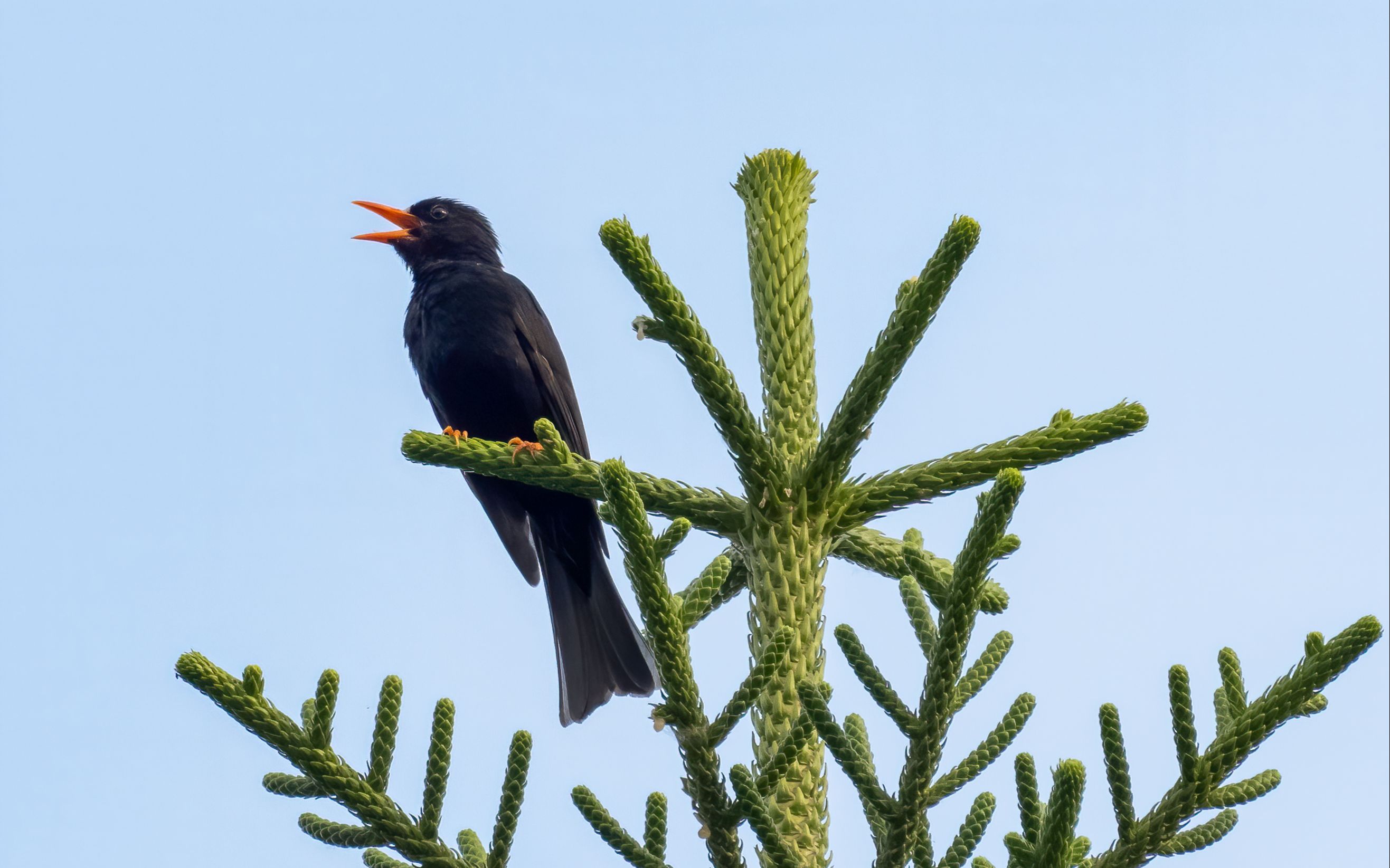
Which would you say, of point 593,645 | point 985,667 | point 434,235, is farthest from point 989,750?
point 434,235

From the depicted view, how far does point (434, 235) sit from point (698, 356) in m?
4.01

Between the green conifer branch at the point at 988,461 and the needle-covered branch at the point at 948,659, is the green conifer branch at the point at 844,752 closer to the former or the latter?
the needle-covered branch at the point at 948,659

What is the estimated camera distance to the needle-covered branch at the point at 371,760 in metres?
1.79

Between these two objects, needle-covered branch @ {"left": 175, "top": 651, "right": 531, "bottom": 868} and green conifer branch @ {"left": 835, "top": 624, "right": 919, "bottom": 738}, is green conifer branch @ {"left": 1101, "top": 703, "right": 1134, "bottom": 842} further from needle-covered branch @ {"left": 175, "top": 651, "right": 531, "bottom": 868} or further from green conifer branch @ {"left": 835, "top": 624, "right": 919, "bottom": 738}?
needle-covered branch @ {"left": 175, "top": 651, "right": 531, "bottom": 868}

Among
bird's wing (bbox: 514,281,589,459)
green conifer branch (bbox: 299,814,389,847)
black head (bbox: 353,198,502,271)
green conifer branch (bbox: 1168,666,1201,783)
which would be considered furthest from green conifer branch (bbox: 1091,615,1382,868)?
black head (bbox: 353,198,502,271)

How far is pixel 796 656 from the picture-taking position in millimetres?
2256

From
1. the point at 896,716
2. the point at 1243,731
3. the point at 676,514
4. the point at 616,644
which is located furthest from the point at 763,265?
the point at 616,644

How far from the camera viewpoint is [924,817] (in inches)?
71.1

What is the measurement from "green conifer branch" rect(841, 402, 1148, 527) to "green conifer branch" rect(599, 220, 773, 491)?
0.73 feet

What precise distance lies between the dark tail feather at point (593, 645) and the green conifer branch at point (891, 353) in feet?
4.52

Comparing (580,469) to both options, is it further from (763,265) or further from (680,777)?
(680,777)

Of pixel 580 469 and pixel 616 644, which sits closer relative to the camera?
pixel 580 469

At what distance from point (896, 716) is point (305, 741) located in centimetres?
86

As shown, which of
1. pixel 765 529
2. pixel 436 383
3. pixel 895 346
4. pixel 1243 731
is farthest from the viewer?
pixel 436 383
